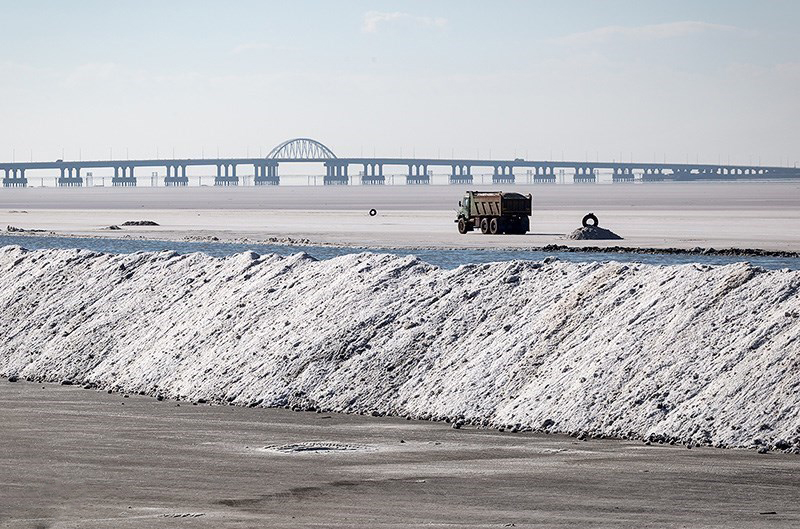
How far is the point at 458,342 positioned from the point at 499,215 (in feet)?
142

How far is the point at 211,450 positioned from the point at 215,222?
74933 mm

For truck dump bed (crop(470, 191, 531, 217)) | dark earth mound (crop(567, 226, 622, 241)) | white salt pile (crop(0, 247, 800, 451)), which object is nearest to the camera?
white salt pile (crop(0, 247, 800, 451))

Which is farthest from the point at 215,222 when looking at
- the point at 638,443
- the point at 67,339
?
the point at 638,443

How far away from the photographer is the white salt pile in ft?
65.9

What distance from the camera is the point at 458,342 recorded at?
24.0 meters

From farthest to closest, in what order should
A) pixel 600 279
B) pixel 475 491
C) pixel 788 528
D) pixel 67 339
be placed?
pixel 67 339, pixel 600 279, pixel 475 491, pixel 788 528

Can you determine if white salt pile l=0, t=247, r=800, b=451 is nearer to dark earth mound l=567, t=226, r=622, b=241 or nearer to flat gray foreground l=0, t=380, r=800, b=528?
flat gray foreground l=0, t=380, r=800, b=528

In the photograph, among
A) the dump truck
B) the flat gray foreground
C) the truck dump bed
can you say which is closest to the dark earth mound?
the truck dump bed

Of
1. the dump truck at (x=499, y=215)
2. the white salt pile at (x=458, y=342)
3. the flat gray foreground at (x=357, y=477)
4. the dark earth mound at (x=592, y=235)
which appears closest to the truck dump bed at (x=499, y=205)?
the dump truck at (x=499, y=215)

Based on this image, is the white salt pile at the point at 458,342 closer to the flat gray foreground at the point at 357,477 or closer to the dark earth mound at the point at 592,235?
the flat gray foreground at the point at 357,477

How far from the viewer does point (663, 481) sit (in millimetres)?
16125

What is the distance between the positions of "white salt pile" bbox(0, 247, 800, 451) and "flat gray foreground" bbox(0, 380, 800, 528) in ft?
3.77

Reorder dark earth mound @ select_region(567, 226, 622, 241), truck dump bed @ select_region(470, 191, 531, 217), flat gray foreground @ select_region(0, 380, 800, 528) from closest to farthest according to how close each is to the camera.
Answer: flat gray foreground @ select_region(0, 380, 800, 528) < dark earth mound @ select_region(567, 226, 622, 241) < truck dump bed @ select_region(470, 191, 531, 217)

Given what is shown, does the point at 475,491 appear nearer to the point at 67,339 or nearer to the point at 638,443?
the point at 638,443
